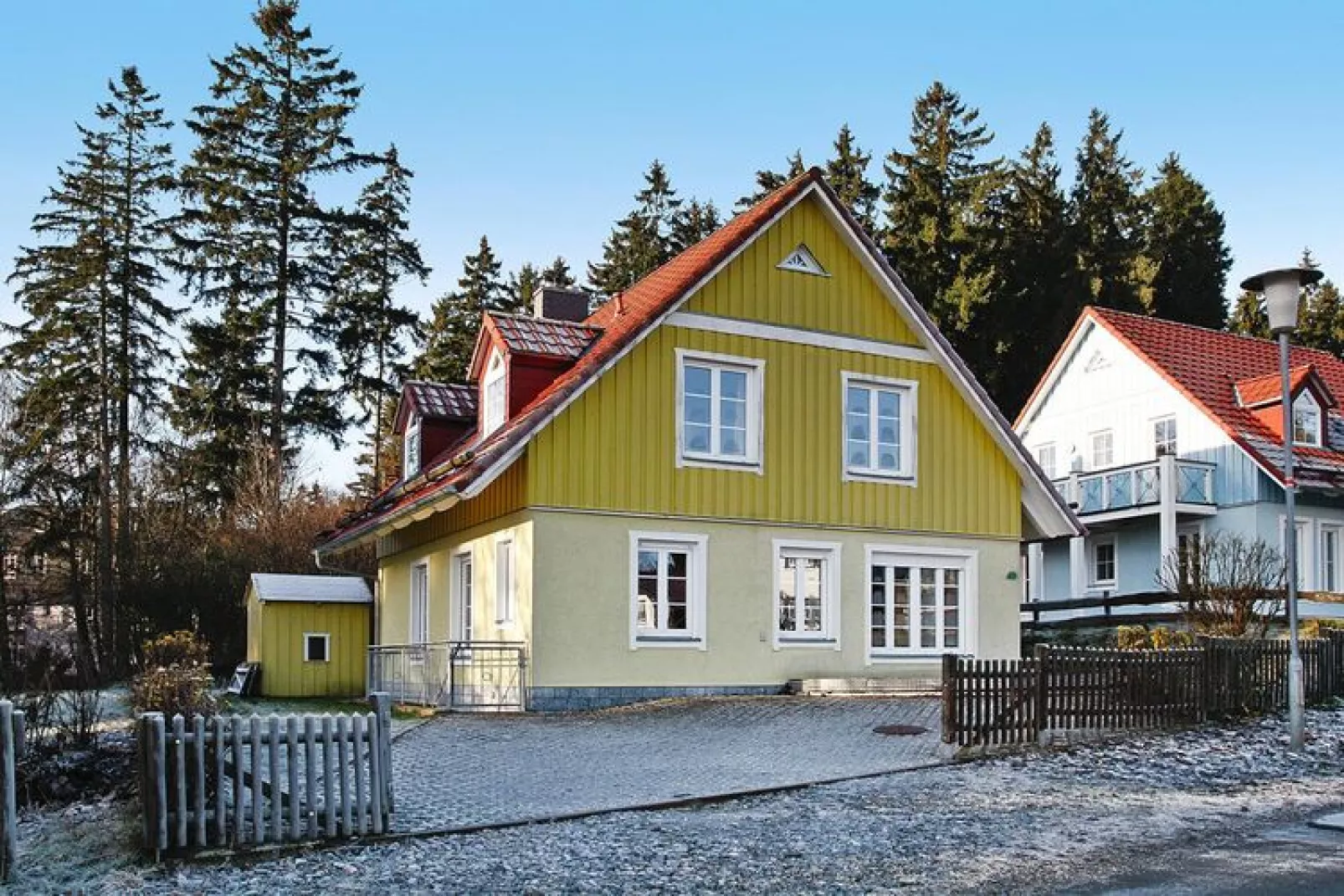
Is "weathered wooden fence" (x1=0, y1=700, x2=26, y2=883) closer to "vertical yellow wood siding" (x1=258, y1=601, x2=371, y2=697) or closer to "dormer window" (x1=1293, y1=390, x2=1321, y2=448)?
"vertical yellow wood siding" (x1=258, y1=601, x2=371, y2=697)

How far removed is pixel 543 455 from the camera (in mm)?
21531

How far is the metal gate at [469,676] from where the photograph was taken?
21.3 m

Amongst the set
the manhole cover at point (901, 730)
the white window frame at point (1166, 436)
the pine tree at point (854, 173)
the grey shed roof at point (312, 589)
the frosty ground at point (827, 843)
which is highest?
the pine tree at point (854, 173)

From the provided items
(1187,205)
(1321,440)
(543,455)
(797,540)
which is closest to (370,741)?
(543,455)

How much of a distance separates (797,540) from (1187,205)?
4466cm

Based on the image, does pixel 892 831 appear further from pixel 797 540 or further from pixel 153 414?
pixel 153 414

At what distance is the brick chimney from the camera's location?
2802cm

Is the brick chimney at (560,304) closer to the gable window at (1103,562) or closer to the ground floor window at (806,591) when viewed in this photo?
the ground floor window at (806,591)

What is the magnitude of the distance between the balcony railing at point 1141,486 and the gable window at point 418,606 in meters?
19.1

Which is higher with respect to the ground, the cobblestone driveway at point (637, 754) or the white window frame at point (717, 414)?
the white window frame at point (717, 414)

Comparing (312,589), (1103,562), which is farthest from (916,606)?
(1103,562)

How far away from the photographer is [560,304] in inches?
1113

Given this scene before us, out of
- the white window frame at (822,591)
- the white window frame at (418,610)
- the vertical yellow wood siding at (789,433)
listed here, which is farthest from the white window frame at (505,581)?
the white window frame at (418,610)

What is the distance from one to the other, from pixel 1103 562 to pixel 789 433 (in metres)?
19.4
